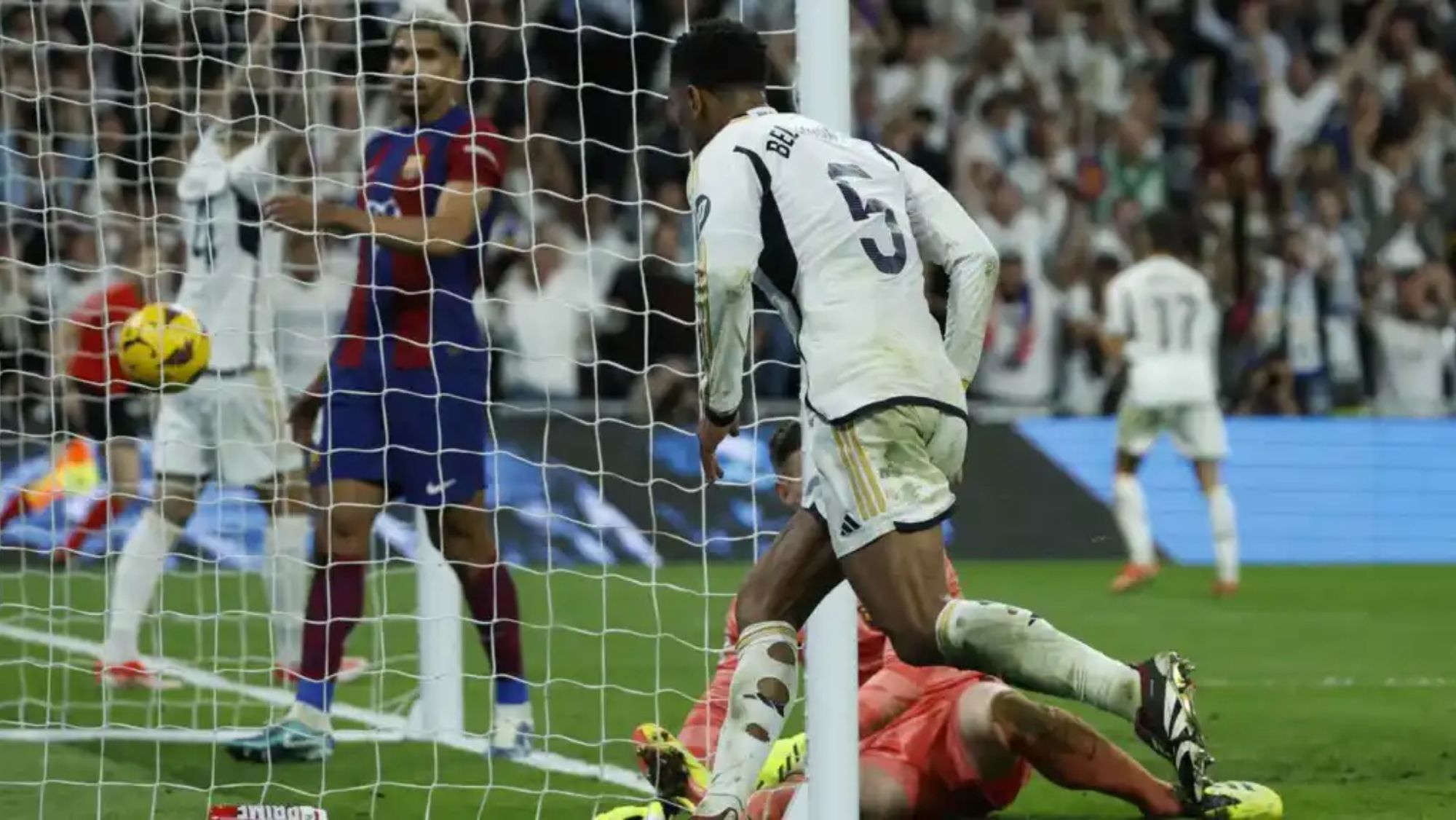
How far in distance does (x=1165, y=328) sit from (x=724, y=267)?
9.09m

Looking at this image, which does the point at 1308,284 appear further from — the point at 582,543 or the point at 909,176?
the point at 909,176

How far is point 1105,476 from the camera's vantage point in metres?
15.1

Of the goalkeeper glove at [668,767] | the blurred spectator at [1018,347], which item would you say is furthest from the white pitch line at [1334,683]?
the blurred spectator at [1018,347]

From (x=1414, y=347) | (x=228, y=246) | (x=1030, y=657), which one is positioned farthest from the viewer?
(x=1414, y=347)

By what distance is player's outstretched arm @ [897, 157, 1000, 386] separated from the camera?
17.7 ft

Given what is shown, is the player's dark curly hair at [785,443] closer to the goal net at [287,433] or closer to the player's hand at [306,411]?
the goal net at [287,433]

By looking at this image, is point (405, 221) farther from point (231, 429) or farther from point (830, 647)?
point (231, 429)

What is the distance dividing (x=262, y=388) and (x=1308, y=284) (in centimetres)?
1046

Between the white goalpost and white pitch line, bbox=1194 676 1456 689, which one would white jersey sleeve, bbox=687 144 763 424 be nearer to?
the white goalpost

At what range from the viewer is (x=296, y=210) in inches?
262

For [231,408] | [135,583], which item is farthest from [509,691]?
[231,408]

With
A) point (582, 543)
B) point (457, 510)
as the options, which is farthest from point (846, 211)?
point (582, 543)

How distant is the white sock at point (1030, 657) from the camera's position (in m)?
5.14

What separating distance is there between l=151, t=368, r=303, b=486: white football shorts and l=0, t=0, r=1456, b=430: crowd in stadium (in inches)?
84.5
